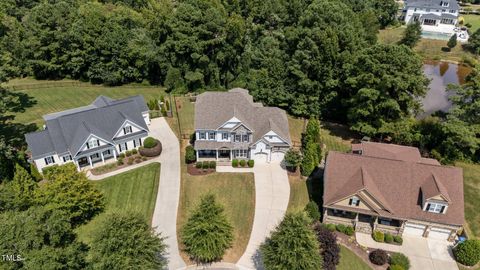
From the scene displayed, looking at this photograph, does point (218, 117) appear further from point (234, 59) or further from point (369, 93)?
point (234, 59)

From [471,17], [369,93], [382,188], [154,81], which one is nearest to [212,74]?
[154,81]

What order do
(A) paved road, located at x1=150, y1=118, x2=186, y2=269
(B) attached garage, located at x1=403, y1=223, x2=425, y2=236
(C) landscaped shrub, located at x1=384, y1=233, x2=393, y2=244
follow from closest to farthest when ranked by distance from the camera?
1. (A) paved road, located at x1=150, y1=118, x2=186, y2=269
2. (C) landscaped shrub, located at x1=384, y1=233, x2=393, y2=244
3. (B) attached garage, located at x1=403, y1=223, x2=425, y2=236

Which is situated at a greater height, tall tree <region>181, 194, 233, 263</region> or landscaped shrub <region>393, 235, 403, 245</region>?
tall tree <region>181, 194, 233, 263</region>

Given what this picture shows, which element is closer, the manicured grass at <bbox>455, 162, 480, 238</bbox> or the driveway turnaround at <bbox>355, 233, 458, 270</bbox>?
the driveway turnaround at <bbox>355, 233, 458, 270</bbox>

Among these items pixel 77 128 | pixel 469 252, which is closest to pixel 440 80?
pixel 469 252

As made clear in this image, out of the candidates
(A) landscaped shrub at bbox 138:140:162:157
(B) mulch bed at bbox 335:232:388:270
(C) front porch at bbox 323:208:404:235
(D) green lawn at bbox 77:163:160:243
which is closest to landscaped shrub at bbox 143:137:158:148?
(A) landscaped shrub at bbox 138:140:162:157

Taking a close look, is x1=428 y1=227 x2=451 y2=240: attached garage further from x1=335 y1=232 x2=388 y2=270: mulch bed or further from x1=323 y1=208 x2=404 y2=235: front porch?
x1=335 y1=232 x2=388 y2=270: mulch bed

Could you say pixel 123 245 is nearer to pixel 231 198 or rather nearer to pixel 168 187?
pixel 168 187
